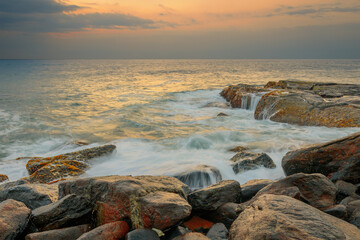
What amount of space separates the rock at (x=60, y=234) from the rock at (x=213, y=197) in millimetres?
1869

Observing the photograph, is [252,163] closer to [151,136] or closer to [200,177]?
[200,177]

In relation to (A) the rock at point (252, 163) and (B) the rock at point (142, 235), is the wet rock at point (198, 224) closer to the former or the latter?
(B) the rock at point (142, 235)

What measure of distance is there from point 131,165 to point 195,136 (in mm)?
3677

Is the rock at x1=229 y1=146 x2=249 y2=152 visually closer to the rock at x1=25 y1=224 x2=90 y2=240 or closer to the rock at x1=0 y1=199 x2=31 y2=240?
the rock at x1=25 y1=224 x2=90 y2=240

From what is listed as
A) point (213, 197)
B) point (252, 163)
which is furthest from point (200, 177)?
point (213, 197)

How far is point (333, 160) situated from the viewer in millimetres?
5438

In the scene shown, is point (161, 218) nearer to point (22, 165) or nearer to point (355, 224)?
point (355, 224)

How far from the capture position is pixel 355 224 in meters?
3.33

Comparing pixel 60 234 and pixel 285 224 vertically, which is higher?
pixel 285 224

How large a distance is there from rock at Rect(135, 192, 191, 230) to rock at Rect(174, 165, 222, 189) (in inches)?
136

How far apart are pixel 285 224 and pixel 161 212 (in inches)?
58.2

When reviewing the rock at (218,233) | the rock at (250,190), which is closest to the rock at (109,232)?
the rock at (218,233)

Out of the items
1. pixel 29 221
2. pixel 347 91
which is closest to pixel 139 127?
pixel 29 221

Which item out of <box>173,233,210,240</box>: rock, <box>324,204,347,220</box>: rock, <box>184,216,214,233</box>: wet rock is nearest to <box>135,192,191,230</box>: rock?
<box>173,233,210,240</box>: rock
